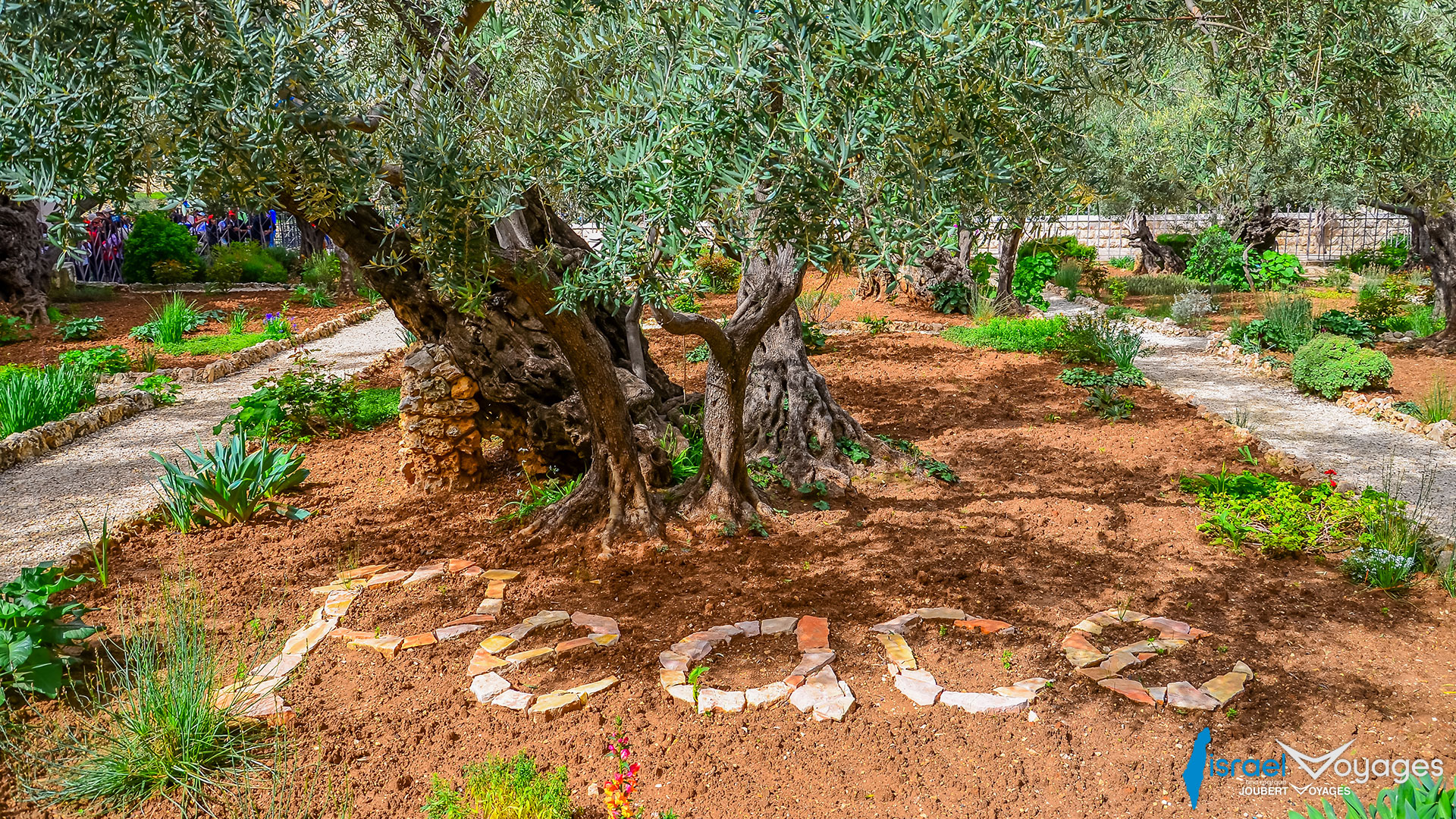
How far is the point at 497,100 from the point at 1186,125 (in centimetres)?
1365

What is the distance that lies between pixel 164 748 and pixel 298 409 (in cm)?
530

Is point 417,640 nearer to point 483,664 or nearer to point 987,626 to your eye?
point 483,664

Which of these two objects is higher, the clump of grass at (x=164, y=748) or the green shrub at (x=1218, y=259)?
the green shrub at (x=1218, y=259)

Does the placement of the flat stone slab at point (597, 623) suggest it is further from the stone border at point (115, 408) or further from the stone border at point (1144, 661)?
the stone border at point (115, 408)

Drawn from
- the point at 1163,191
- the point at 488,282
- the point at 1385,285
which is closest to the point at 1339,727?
the point at 488,282

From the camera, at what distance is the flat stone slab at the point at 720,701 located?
3893 millimetres

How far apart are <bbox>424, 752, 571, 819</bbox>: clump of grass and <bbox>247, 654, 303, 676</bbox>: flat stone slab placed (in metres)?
1.15

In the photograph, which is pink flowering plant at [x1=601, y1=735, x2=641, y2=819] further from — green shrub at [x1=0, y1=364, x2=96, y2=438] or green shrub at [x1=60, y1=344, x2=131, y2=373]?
green shrub at [x1=60, y1=344, x2=131, y2=373]

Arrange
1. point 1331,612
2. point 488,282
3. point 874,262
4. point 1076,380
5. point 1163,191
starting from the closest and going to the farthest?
point 874,262 < point 488,282 < point 1331,612 < point 1076,380 < point 1163,191

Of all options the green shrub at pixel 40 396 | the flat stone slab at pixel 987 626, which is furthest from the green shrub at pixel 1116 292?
the green shrub at pixel 40 396

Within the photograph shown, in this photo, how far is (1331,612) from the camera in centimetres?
477

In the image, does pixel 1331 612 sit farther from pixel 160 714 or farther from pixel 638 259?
pixel 160 714

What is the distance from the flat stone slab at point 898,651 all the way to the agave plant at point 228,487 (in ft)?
12.9
